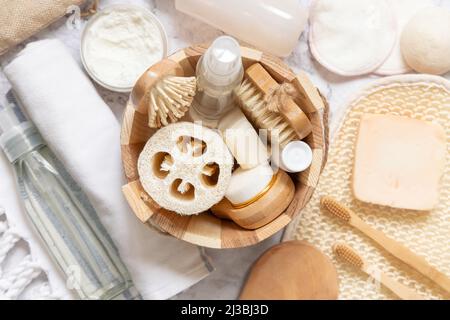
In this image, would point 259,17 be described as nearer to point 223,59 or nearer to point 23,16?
point 223,59

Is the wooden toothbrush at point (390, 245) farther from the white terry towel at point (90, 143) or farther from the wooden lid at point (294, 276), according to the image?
the white terry towel at point (90, 143)

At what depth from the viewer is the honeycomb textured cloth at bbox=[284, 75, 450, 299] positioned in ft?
2.54

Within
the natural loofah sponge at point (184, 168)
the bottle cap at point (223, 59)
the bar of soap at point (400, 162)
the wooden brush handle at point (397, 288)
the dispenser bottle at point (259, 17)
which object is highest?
the bottle cap at point (223, 59)

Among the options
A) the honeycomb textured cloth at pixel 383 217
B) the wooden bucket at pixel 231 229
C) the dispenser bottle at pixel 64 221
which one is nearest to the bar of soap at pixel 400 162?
the honeycomb textured cloth at pixel 383 217

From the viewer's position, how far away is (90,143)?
0.71 metres

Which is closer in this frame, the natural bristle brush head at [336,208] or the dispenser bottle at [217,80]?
the dispenser bottle at [217,80]

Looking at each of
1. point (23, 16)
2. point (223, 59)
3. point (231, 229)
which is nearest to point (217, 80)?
point (223, 59)

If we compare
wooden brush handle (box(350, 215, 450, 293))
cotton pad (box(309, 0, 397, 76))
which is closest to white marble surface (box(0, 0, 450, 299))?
cotton pad (box(309, 0, 397, 76))

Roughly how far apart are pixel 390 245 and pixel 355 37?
0.29 m

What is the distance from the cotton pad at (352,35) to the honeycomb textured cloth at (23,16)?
13.0 inches

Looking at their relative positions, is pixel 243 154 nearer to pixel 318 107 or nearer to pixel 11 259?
pixel 318 107

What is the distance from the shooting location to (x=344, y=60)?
78cm

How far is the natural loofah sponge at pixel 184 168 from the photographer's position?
602 millimetres
